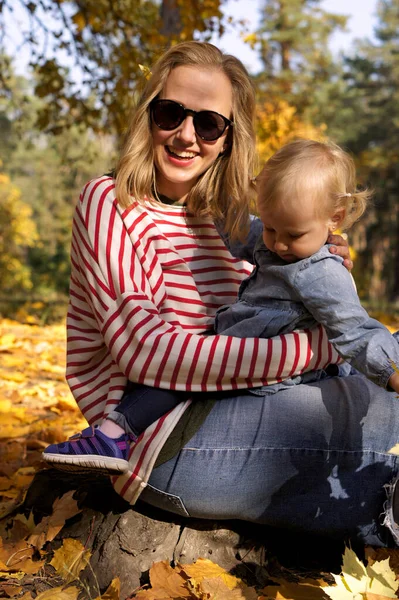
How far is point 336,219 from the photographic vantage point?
2.01 metres

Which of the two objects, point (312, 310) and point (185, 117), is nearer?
point (312, 310)

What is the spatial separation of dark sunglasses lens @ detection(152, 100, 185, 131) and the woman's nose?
0.06ft

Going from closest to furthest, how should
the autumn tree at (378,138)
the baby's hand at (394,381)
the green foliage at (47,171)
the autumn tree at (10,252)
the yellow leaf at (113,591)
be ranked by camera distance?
the baby's hand at (394,381), the yellow leaf at (113,591), the green foliage at (47,171), the autumn tree at (10,252), the autumn tree at (378,138)

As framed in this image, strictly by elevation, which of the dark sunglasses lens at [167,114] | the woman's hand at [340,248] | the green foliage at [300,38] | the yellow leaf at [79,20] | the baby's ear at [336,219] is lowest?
the woman's hand at [340,248]

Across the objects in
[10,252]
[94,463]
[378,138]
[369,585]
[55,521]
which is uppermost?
[378,138]

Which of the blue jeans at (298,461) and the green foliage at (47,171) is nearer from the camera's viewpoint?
the blue jeans at (298,461)

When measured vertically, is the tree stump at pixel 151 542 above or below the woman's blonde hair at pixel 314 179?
below

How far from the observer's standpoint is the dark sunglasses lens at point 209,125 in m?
2.32

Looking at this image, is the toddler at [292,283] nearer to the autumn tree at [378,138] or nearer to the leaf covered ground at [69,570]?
the leaf covered ground at [69,570]

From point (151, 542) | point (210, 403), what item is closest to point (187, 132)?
point (210, 403)

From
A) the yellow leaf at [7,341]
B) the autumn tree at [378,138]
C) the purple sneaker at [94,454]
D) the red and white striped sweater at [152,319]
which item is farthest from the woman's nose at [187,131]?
the autumn tree at [378,138]

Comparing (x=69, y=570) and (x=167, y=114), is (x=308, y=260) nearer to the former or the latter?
(x=167, y=114)

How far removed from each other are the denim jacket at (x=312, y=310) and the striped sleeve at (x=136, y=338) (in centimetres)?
8

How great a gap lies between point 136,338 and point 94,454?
1.15 ft
